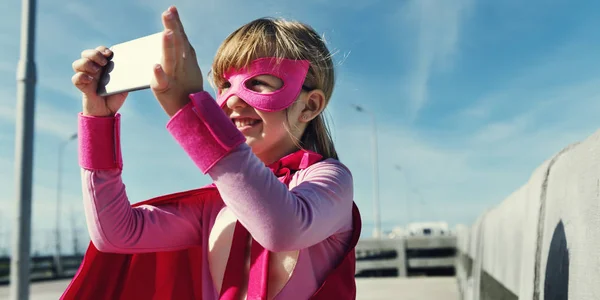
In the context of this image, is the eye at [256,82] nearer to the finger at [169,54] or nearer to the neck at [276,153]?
the neck at [276,153]

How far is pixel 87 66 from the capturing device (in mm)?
1562

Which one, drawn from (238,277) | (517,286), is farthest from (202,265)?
(517,286)

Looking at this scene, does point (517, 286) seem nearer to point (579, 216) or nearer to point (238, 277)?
point (579, 216)

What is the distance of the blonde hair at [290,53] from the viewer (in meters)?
1.92

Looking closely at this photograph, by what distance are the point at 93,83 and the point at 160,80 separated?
0.41 metres

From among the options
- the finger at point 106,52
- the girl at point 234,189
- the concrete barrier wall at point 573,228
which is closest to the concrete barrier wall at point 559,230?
the concrete barrier wall at point 573,228

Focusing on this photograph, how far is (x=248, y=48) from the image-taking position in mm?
1920

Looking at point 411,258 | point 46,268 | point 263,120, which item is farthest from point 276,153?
point 46,268

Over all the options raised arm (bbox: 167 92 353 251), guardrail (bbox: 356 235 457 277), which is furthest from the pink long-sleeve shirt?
guardrail (bbox: 356 235 457 277)

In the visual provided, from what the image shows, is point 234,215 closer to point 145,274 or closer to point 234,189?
point 234,189

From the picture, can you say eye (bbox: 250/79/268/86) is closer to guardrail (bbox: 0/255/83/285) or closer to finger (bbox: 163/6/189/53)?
finger (bbox: 163/6/189/53)

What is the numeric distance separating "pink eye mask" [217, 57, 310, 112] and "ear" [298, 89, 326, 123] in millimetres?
98

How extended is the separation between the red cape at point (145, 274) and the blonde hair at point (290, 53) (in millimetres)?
390

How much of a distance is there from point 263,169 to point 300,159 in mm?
526
